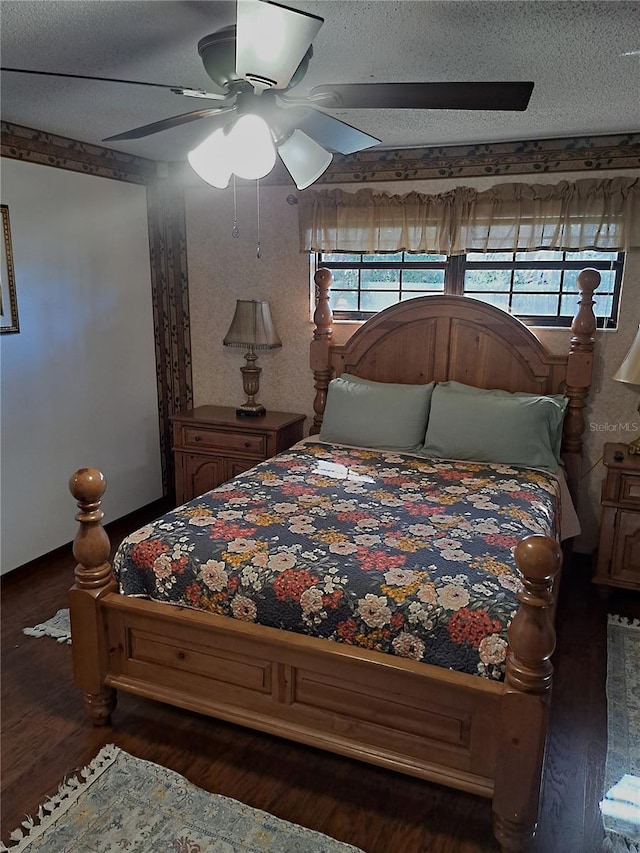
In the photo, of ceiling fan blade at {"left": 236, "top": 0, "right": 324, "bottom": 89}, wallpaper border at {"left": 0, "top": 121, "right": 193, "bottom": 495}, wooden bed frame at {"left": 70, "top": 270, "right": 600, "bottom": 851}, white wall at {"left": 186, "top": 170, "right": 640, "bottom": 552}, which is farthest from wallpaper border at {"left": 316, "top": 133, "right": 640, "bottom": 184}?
wooden bed frame at {"left": 70, "top": 270, "right": 600, "bottom": 851}

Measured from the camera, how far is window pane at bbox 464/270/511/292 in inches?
146

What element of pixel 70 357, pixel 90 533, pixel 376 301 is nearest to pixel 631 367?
pixel 376 301

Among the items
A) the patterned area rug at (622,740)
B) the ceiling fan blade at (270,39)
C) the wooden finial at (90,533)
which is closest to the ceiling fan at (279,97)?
the ceiling fan blade at (270,39)

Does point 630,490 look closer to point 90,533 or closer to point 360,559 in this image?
point 360,559

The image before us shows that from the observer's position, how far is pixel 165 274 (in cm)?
441

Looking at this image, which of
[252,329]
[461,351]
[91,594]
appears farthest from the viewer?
[252,329]

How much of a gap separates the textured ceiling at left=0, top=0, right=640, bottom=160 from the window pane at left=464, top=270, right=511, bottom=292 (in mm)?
860

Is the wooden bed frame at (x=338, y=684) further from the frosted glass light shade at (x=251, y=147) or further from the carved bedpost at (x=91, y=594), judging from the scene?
the frosted glass light shade at (x=251, y=147)

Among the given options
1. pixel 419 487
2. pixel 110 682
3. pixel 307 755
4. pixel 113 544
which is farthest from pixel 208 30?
pixel 113 544

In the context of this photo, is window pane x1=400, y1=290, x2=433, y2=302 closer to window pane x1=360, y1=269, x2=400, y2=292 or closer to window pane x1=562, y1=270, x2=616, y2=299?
window pane x1=360, y1=269, x2=400, y2=292

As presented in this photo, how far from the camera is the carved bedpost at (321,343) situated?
3910mm

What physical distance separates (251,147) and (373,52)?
0.56 metres

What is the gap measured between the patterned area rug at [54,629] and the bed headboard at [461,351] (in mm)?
1829

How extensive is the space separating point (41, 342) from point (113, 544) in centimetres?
129
